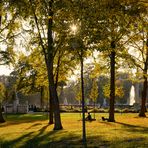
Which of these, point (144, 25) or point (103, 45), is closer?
point (103, 45)

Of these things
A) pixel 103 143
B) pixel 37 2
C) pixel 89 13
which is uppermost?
pixel 37 2

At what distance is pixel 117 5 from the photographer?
2178 centimetres

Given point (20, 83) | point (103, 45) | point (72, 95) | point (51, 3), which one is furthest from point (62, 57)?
point (72, 95)

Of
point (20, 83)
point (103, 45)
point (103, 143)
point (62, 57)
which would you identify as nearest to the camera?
point (103, 143)

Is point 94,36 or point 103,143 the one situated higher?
point 94,36

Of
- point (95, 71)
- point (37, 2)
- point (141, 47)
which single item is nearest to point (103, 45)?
point (37, 2)

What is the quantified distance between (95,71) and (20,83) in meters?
44.8

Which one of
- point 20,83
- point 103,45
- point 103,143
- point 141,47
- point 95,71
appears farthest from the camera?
point 20,83

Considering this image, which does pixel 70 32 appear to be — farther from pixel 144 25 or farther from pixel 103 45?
pixel 144 25

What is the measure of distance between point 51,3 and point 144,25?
19.8 feet

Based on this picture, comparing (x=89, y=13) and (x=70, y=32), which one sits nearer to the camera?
(x=89, y=13)

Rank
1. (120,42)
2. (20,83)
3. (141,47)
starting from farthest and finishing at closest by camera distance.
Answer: (20,83)
(141,47)
(120,42)

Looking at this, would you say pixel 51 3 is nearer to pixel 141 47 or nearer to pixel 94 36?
pixel 94 36

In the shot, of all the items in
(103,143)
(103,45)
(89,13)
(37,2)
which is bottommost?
(103,143)
